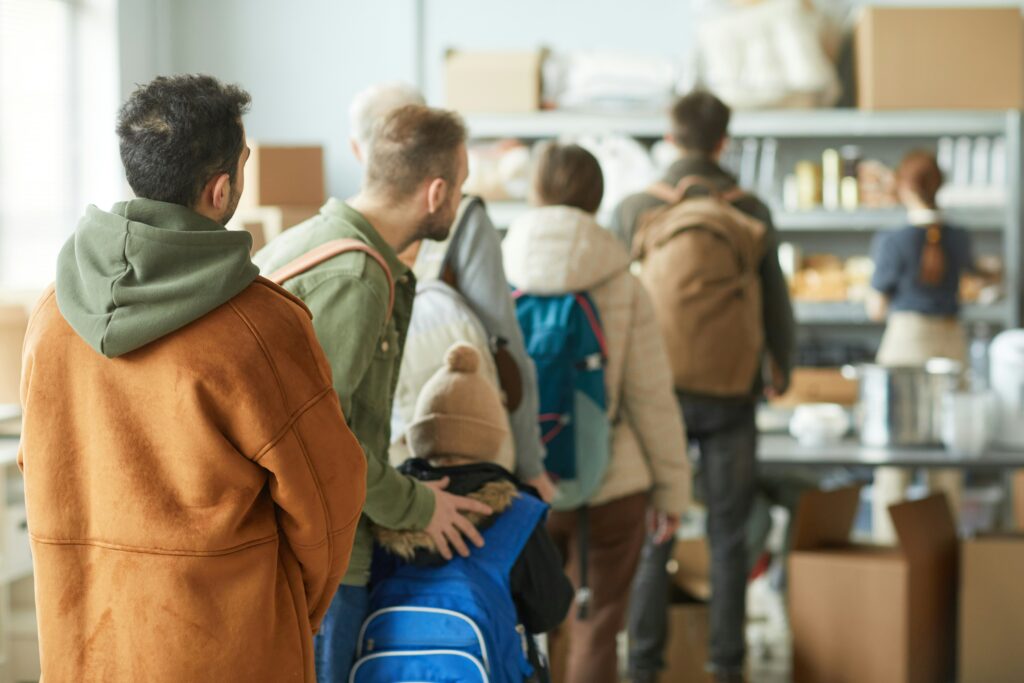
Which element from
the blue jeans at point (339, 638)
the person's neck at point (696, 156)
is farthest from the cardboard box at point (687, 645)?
the blue jeans at point (339, 638)

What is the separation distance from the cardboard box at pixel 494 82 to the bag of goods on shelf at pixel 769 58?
0.81 meters

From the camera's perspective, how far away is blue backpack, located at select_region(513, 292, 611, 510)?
2441 mm

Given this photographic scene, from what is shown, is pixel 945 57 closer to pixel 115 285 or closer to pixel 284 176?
pixel 284 176

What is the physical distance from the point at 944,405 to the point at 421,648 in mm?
2067

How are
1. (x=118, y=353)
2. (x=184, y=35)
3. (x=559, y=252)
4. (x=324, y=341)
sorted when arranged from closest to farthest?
(x=118, y=353)
(x=324, y=341)
(x=559, y=252)
(x=184, y=35)

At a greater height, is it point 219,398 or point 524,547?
point 219,398

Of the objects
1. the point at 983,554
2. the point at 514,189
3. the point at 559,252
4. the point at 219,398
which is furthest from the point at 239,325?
the point at 514,189

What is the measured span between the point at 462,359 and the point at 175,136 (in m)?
0.72

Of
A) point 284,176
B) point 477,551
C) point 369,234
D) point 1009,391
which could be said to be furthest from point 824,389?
point 369,234

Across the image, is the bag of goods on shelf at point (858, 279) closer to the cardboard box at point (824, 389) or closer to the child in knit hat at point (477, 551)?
the cardboard box at point (824, 389)

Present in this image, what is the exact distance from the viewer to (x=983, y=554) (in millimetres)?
3115

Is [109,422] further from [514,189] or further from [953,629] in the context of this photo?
[514,189]

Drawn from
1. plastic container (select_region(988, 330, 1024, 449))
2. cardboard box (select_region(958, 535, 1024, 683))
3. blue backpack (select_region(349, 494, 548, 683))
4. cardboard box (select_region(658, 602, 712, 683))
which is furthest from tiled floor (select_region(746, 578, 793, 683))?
blue backpack (select_region(349, 494, 548, 683))

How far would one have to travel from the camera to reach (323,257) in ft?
5.43
